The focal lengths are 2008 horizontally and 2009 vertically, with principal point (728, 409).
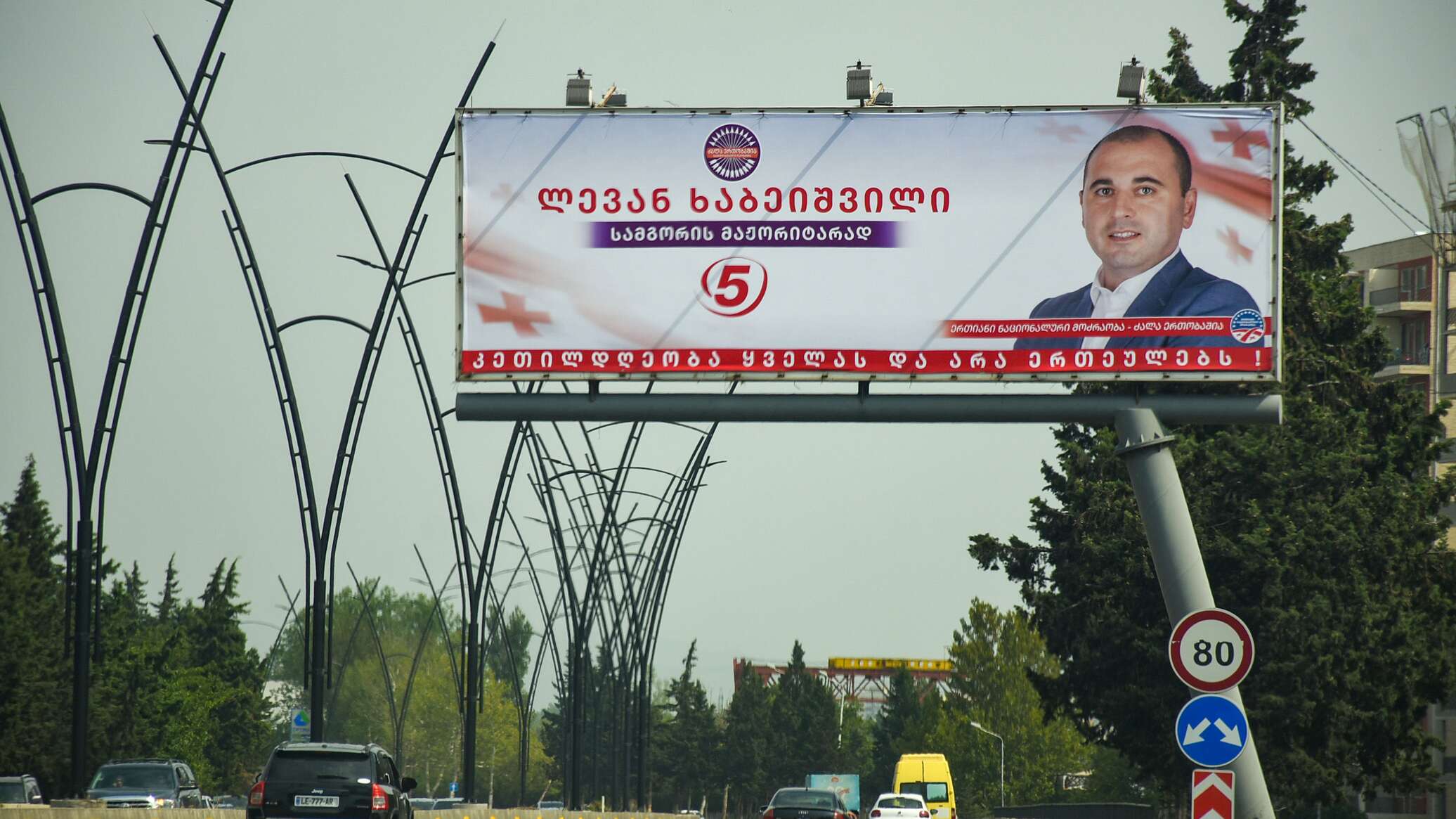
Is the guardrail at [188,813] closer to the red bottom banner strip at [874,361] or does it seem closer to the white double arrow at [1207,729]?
the red bottom banner strip at [874,361]

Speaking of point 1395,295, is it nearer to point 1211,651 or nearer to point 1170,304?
point 1170,304

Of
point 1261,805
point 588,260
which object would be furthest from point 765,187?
point 1261,805

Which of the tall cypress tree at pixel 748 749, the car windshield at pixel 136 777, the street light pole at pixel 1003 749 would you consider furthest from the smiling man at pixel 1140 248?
the tall cypress tree at pixel 748 749

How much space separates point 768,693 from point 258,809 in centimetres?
13985

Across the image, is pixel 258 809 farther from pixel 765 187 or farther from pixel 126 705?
pixel 126 705

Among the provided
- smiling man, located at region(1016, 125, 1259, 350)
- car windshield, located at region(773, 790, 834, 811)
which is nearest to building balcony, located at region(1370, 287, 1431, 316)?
car windshield, located at region(773, 790, 834, 811)

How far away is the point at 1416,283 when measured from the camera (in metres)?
95.6

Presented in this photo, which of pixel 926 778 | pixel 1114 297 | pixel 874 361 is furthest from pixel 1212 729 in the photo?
pixel 926 778

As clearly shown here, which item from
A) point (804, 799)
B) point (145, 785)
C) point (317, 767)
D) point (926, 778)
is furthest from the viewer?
point (926, 778)

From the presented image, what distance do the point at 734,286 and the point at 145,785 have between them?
23.8 m

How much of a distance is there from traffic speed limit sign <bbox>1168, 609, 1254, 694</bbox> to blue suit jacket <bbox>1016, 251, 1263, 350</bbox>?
21.0 ft

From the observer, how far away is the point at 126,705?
230 feet

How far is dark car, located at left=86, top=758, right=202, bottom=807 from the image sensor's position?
39.3m

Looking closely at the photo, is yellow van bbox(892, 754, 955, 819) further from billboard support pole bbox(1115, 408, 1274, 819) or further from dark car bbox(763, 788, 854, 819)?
billboard support pole bbox(1115, 408, 1274, 819)
